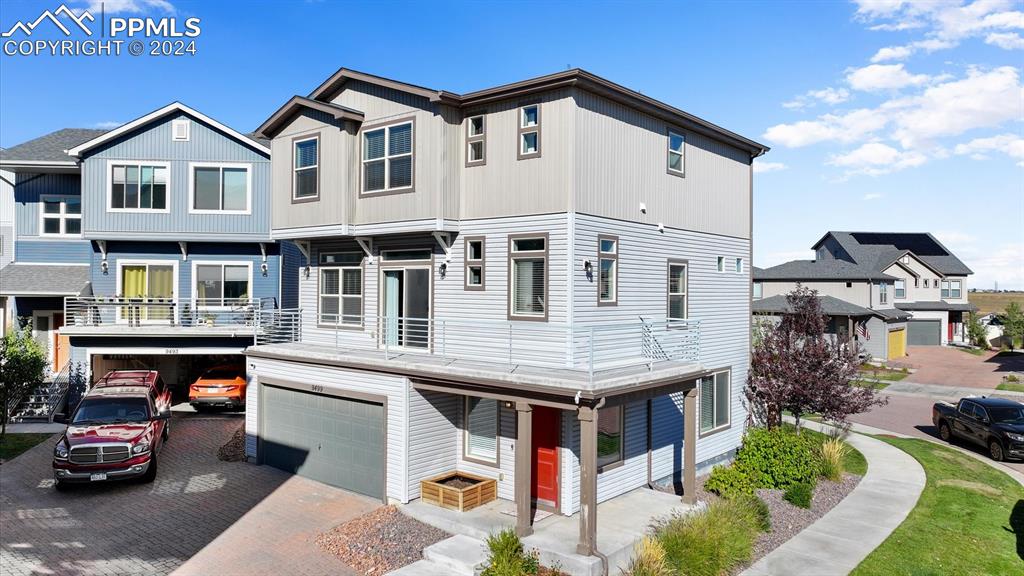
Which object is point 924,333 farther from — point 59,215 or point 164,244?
point 59,215

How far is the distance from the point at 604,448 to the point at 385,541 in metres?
5.18

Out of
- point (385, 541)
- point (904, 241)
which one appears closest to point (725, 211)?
point (385, 541)

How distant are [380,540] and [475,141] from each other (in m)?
8.75

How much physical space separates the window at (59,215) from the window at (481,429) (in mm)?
19439

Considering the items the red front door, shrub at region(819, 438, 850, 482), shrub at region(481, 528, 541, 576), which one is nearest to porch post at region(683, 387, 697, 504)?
the red front door

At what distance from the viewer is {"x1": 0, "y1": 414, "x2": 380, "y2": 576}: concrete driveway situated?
1202 centimetres

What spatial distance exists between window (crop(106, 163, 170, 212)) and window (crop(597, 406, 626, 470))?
17.5 m

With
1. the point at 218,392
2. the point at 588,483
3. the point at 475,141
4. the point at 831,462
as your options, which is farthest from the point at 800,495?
the point at 218,392

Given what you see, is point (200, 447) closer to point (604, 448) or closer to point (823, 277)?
point (604, 448)

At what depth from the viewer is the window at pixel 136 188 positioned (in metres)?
23.7

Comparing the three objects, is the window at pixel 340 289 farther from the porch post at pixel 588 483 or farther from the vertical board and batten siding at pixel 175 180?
the porch post at pixel 588 483

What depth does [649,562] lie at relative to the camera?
1150 cm

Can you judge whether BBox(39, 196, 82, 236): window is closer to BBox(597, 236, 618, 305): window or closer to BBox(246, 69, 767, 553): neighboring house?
BBox(246, 69, 767, 553): neighboring house

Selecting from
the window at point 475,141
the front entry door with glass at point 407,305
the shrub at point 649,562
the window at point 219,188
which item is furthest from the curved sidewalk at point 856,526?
the window at point 219,188
